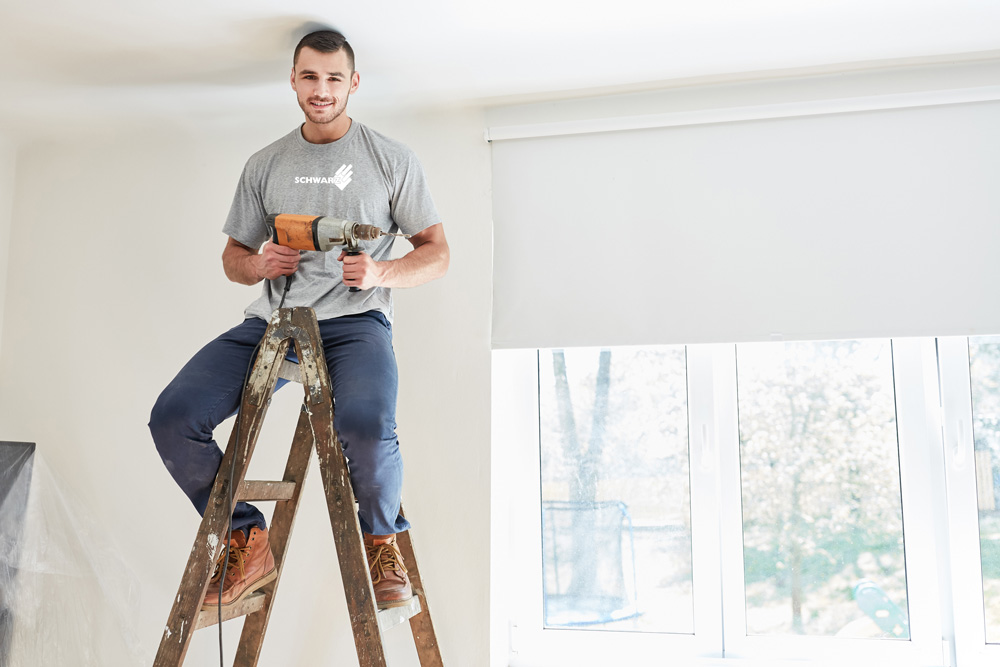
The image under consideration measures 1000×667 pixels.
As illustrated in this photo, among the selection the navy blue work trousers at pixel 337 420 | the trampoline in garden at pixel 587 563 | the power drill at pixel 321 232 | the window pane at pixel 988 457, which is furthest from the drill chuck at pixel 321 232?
the window pane at pixel 988 457

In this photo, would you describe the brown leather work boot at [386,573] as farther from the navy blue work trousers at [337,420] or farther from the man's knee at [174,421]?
the man's knee at [174,421]

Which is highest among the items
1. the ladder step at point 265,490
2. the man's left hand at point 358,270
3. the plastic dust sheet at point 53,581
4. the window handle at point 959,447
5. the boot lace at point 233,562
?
the man's left hand at point 358,270

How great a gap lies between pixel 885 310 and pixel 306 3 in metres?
1.72

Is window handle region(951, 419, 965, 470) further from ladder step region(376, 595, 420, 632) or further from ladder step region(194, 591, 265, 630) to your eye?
ladder step region(194, 591, 265, 630)

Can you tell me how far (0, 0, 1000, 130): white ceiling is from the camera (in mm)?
1938

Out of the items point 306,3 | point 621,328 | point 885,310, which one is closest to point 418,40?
point 306,3

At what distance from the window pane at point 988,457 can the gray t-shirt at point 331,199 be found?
1640 mm

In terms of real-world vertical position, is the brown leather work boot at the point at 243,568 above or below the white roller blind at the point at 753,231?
below

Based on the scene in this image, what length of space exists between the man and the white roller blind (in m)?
0.56

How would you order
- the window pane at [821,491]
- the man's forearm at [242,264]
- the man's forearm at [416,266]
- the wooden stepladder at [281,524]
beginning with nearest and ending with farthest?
the wooden stepladder at [281,524] < the man's forearm at [416,266] < the man's forearm at [242,264] < the window pane at [821,491]

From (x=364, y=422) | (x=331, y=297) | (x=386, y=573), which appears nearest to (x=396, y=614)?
(x=386, y=573)

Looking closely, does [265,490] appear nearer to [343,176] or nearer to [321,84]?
[343,176]

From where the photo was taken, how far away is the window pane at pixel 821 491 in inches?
88.7

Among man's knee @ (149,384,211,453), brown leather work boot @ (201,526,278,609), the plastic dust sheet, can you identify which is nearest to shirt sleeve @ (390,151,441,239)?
man's knee @ (149,384,211,453)
